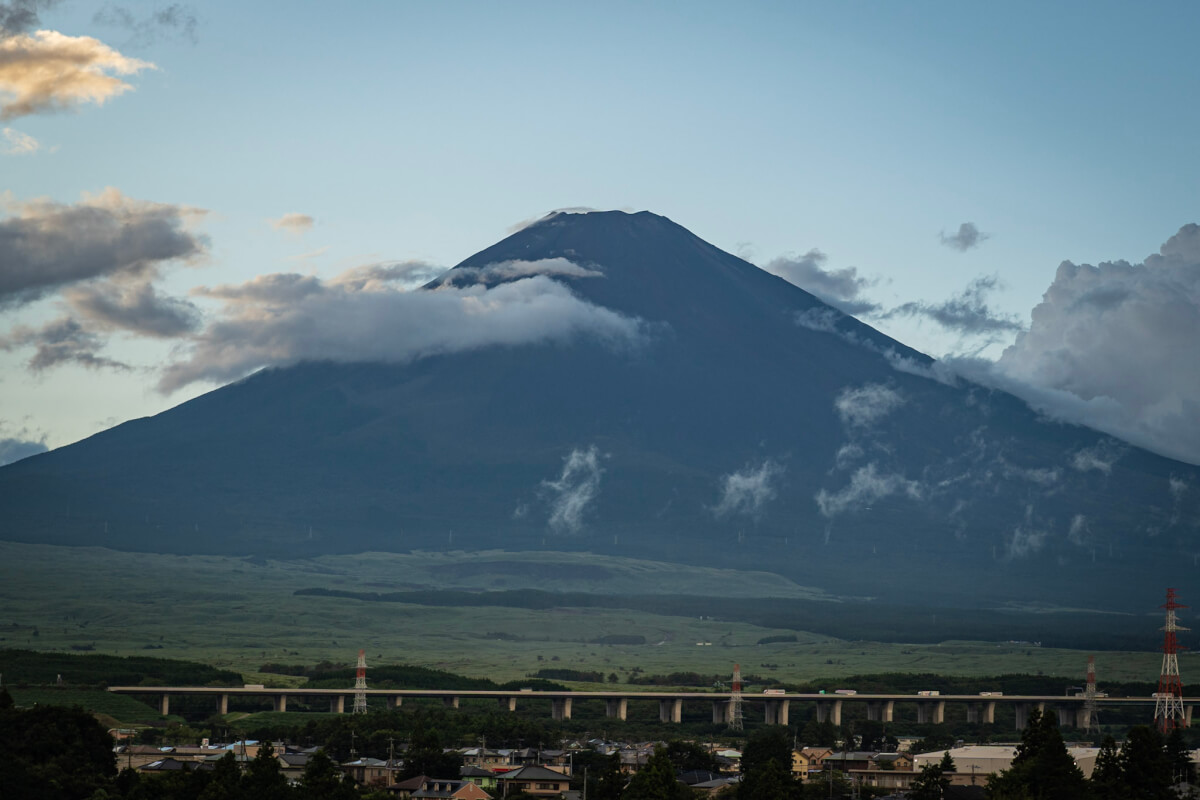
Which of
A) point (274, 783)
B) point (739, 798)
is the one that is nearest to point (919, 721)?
point (739, 798)

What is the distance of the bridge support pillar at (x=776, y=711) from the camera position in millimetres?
149000

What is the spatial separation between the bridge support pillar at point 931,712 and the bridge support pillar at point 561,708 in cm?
3158

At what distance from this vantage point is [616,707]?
150 m

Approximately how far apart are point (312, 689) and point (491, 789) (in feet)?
213

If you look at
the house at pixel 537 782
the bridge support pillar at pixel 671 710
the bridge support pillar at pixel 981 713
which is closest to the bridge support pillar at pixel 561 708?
the bridge support pillar at pixel 671 710

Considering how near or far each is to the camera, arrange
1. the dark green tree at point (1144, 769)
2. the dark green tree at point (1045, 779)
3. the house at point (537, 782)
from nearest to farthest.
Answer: the dark green tree at point (1045, 779) < the dark green tree at point (1144, 769) < the house at point (537, 782)

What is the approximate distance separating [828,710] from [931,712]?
9.89 meters

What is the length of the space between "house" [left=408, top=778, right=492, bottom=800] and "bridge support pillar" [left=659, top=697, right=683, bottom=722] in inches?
2307

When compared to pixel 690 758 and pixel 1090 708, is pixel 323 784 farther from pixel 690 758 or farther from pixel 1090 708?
pixel 1090 708

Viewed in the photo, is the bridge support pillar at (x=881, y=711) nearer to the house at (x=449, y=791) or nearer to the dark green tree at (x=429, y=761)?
the dark green tree at (x=429, y=761)

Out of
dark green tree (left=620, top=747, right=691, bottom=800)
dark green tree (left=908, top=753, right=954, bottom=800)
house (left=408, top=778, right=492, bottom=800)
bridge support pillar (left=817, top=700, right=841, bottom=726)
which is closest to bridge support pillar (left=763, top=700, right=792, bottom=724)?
bridge support pillar (left=817, top=700, right=841, bottom=726)

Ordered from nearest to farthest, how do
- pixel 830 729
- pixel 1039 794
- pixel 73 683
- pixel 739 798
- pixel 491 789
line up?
pixel 1039 794 → pixel 739 798 → pixel 491 789 → pixel 830 729 → pixel 73 683

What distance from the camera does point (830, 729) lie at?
129500 mm

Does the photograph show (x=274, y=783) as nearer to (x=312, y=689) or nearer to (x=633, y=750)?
(x=633, y=750)
